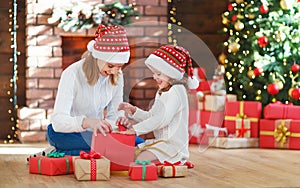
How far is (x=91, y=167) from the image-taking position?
3.18 metres

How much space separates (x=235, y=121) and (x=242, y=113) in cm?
8

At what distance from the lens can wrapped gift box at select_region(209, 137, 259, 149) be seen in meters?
4.96

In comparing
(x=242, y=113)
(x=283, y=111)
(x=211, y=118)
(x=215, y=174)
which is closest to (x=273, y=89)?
(x=283, y=111)

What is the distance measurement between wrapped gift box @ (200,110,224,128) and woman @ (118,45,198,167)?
1.71 metres

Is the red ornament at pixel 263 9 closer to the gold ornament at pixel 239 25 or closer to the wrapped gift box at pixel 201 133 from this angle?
the gold ornament at pixel 239 25

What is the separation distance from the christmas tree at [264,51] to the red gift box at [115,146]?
1.99 metres

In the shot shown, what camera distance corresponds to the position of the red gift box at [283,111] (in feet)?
16.3

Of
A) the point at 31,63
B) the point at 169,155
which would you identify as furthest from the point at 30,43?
the point at 169,155

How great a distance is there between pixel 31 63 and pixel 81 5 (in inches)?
25.0

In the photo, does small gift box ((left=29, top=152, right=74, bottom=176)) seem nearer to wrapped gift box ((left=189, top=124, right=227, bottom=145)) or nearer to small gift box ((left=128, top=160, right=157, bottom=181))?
small gift box ((left=128, top=160, right=157, bottom=181))

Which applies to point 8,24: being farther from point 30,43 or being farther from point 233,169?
point 233,169

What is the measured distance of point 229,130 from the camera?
519 cm

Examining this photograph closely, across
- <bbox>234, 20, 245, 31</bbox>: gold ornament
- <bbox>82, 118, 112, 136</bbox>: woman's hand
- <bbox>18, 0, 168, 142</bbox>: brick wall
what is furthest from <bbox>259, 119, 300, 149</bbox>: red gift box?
<bbox>82, 118, 112, 136</bbox>: woman's hand

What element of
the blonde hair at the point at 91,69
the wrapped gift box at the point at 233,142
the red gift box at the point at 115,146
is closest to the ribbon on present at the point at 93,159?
the red gift box at the point at 115,146
